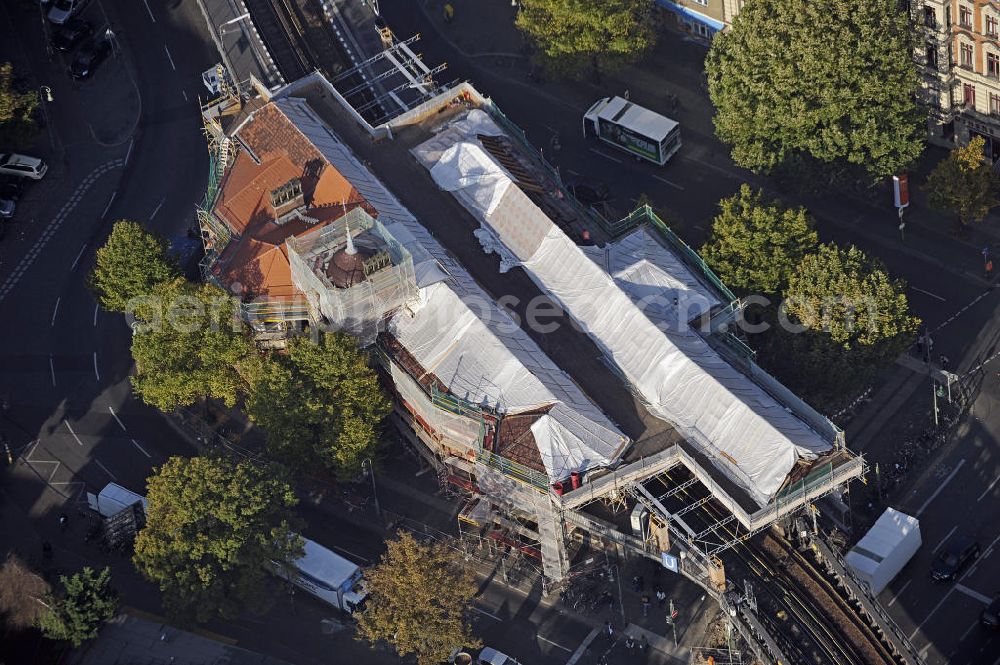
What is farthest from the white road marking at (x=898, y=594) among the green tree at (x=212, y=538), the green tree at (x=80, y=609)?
the green tree at (x=80, y=609)

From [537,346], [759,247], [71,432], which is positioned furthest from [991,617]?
[71,432]

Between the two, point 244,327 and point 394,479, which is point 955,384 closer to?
point 394,479

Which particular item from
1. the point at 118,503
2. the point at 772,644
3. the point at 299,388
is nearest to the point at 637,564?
the point at 772,644

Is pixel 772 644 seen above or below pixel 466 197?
below

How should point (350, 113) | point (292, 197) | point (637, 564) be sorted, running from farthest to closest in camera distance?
1. point (350, 113)
2. point (292, 197)
3. point (637, 564)

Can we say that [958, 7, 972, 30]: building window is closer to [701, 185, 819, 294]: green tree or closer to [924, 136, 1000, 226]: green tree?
[924, 136, 1000, 226]: green tree

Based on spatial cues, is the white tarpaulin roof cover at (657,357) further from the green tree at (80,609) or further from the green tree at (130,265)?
the green tree at (80,609)

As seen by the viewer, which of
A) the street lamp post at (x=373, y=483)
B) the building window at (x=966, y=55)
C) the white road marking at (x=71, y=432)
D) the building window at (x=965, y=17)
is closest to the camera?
the street lamp post at (x=373, y=483)

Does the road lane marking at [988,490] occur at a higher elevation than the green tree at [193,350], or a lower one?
lower
